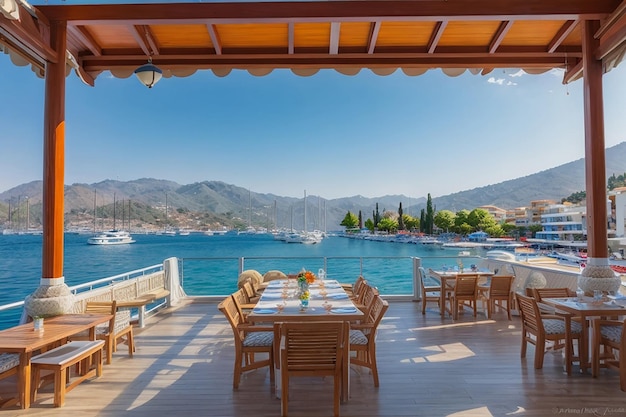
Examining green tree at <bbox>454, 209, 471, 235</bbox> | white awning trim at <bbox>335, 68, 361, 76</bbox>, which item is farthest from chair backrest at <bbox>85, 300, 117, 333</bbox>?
green tree at <bbox>454, 209, 471, 235</bbox>

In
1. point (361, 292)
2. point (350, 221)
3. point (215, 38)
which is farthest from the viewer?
point (350, 221)

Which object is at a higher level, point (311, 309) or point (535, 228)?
point (311, 309)

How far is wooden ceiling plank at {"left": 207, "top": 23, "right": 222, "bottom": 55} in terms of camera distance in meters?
4.31

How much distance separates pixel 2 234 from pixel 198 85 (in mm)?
56807

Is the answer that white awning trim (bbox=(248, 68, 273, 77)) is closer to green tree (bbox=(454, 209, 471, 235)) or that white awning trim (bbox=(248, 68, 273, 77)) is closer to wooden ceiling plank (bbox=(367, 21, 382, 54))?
wooden ceiling plank (bbox=(367, 21, 382, 54))

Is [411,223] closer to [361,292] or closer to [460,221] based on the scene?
[460,221]

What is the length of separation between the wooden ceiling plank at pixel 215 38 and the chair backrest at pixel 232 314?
298cm

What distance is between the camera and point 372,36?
454cm

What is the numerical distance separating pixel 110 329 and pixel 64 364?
1069mm

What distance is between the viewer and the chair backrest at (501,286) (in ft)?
22.3

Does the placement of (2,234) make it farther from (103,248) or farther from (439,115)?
(439,115)

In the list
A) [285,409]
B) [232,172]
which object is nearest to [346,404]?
[285,409]

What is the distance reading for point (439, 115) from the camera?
160ft

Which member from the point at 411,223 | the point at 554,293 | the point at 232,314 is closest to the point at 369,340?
the point at 232,314
